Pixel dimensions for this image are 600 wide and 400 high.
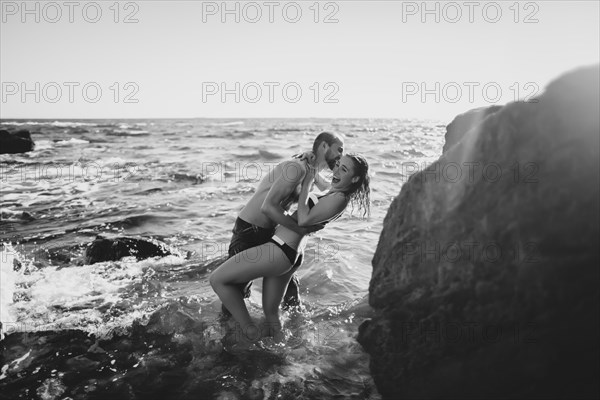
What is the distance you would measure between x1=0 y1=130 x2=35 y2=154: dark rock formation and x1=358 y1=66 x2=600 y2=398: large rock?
Result: 34605 mm

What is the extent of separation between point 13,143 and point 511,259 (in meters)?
35.8

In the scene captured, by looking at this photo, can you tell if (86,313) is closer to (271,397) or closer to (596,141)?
(271,397)

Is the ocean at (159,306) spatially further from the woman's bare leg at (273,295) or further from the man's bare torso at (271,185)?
the man's bare torso at (271,185)

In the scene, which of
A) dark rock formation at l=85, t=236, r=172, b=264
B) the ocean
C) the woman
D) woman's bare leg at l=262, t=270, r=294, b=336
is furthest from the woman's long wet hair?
dark rock formation at l=85, t=236, r=172, b=264

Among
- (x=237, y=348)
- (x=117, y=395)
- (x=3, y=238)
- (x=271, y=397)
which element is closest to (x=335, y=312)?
(x=237, y=348)

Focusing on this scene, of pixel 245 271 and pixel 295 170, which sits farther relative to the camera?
pixel 245 271

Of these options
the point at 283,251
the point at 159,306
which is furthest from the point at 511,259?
the point at 159,306

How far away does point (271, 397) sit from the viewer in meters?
3.77

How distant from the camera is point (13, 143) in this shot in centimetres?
3038

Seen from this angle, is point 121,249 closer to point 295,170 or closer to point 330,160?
point 295,170

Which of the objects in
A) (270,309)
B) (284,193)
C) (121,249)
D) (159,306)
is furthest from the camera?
(121,249)

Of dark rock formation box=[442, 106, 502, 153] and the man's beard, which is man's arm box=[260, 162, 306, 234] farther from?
dark rock formation box=[442, 106, 502, 153]

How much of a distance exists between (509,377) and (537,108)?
1.75 metres

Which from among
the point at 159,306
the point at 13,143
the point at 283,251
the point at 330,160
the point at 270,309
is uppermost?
the point at 13,143
